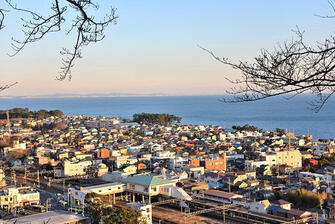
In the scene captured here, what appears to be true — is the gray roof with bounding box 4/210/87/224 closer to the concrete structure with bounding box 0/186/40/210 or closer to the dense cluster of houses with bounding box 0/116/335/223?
the dense cluster of houses with bounding box 0/116/335/223

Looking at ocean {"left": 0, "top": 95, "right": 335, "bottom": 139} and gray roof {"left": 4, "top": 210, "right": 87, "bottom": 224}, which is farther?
ocean {"left": 0, "top": 95, "right": 335, "bottom": 139}

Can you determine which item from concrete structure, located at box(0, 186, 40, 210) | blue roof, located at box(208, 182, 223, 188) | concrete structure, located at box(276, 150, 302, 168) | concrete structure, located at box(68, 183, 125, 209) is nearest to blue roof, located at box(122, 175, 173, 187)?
concrete structure, located at box(68, 183, 125, 209)

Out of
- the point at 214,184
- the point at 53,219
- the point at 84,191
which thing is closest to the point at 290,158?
the point at 214,184

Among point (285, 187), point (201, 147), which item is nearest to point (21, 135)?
point (201, 147)

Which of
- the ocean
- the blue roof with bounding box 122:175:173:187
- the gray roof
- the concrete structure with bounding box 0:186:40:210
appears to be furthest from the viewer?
the ocean

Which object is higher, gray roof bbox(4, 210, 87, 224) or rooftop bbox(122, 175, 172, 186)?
gray roof bbox(4, 210, 87, 224)

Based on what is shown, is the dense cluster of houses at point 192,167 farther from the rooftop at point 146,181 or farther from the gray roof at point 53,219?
the gray roof at point 53,219

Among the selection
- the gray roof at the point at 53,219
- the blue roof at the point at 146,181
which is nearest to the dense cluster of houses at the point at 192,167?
the blue roof at the point at 146,181

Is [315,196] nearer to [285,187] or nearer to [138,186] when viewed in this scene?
[285,187]
